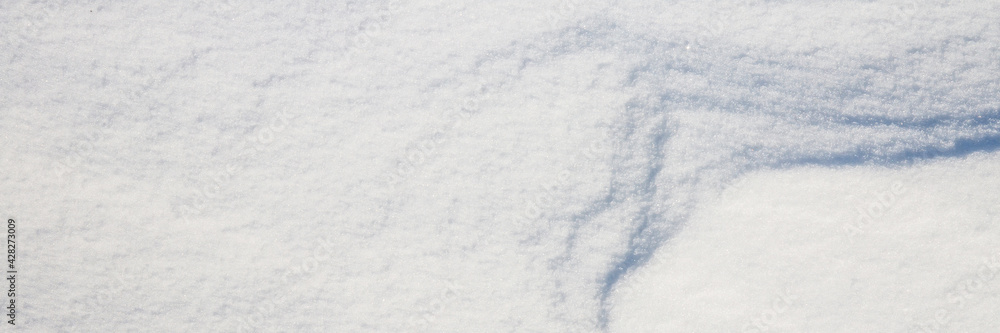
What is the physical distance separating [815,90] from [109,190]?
13.2 ft

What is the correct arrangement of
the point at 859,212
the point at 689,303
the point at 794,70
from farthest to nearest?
the point at 794,70
the point at 689,303
the point at 859,212

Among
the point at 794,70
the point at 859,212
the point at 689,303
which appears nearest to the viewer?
the point at 859,212

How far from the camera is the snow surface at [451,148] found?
2.55 metres

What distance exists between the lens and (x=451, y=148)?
2762 mm

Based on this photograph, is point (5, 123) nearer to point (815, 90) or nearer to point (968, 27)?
point (815, 90)

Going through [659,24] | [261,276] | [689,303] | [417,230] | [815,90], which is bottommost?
[261,276]

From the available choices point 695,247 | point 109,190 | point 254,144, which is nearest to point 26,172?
point 109,190

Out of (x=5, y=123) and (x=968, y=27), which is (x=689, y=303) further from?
(x=5, y=123)

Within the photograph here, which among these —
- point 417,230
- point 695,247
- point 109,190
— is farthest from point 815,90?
point 109,190

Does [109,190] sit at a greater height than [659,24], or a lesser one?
lesser

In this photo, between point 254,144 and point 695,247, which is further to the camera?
point 254,144

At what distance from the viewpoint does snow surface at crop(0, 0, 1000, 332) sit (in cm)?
255

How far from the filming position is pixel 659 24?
2857 millimetres

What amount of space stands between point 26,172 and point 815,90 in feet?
14.9
